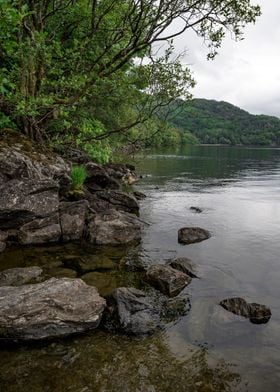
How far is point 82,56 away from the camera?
21156 mm

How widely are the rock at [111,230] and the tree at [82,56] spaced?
20.6 feet

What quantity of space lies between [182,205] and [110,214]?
1213 centimetres

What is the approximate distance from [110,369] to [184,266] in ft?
23.1

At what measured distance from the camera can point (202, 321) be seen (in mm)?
11023

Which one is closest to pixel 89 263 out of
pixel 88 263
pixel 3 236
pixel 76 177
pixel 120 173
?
pixel 88 263

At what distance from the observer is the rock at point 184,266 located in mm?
14727

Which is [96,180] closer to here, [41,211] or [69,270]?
[41,211]

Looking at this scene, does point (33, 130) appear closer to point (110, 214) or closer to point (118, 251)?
point (110, 214)

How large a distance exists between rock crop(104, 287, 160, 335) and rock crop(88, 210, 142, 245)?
6.48 m

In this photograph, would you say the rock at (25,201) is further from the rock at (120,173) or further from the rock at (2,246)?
the rock at (120,173)

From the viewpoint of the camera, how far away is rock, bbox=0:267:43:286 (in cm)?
1237

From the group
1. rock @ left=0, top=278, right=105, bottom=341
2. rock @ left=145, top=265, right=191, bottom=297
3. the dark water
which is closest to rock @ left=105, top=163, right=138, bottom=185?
the dark water

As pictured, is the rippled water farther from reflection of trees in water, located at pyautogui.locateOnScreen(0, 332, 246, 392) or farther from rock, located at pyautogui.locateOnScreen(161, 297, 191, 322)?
reflection of trees in water, located at pyautogui.locateOnScreen(0, 332, 246, 392)

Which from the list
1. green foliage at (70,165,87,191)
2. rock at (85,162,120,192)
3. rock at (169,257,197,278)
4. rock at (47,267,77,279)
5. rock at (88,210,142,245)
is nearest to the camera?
rock at (47,267,77,279)
